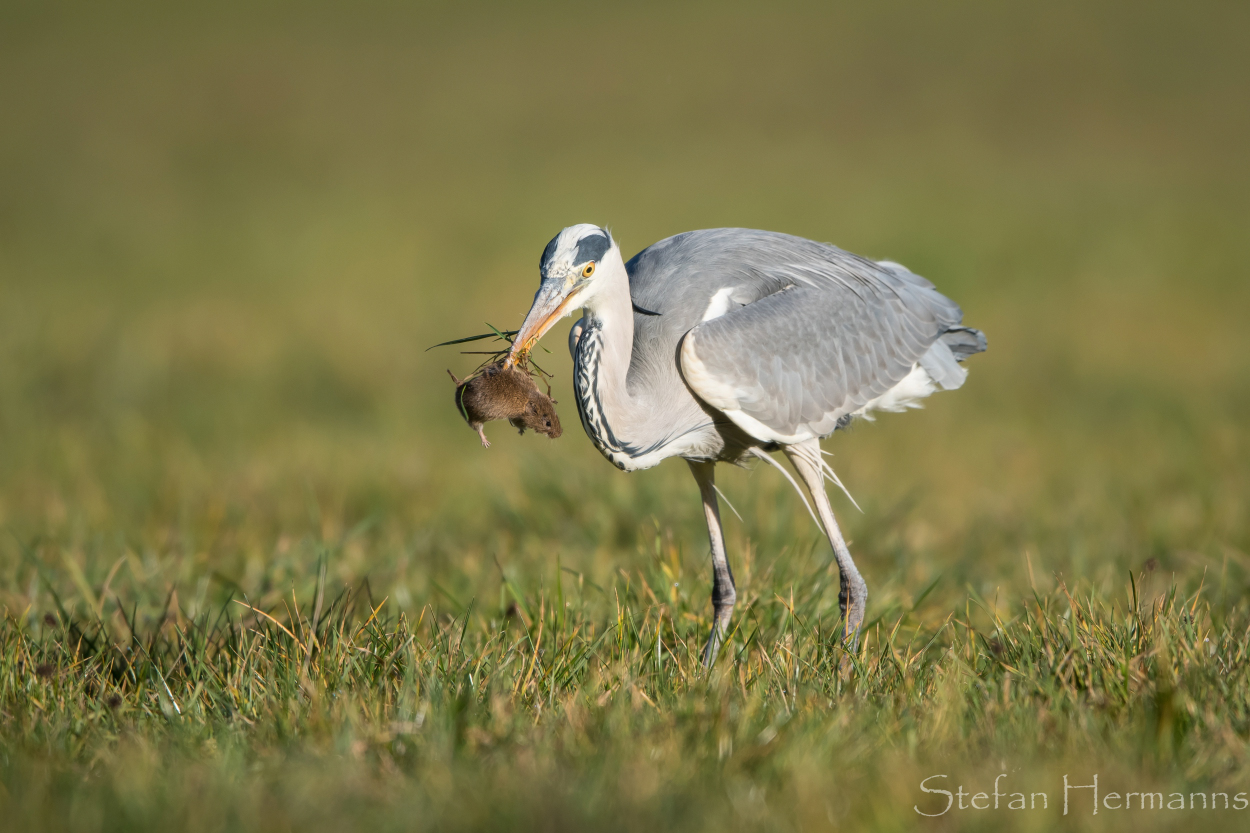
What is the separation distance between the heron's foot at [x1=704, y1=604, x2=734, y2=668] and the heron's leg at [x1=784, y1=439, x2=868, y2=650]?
424mm

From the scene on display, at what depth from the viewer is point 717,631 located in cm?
355

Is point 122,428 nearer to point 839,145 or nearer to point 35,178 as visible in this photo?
point 35,178

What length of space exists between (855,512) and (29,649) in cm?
409

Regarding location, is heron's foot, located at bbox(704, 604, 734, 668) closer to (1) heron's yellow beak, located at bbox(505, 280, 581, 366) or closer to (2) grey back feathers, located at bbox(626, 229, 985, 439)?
(2) grey back feathers, located at bbox(626, 229, 985, 439)

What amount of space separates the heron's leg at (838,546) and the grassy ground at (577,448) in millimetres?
132

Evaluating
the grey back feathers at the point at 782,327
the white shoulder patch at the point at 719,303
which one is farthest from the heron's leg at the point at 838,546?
the white shoulder patch at the point at 719,303

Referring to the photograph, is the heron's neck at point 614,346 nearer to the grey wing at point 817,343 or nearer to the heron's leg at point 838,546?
the grey wing at point 817,343

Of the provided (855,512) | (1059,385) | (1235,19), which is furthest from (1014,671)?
(1235,19)

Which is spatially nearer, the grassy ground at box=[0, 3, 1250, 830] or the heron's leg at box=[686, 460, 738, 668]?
the grassy ground at box=[0, 3, 1250, 830]

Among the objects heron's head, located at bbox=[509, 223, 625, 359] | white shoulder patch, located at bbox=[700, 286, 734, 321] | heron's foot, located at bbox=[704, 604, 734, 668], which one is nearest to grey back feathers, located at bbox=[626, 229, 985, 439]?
white shoulder patch, located at bbox=[700, 286, 734, 321]

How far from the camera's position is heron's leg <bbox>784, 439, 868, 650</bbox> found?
3721 millimetres

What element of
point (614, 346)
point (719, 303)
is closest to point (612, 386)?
point (614, 346)

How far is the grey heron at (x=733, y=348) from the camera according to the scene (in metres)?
3.53

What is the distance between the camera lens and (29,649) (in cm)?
323
